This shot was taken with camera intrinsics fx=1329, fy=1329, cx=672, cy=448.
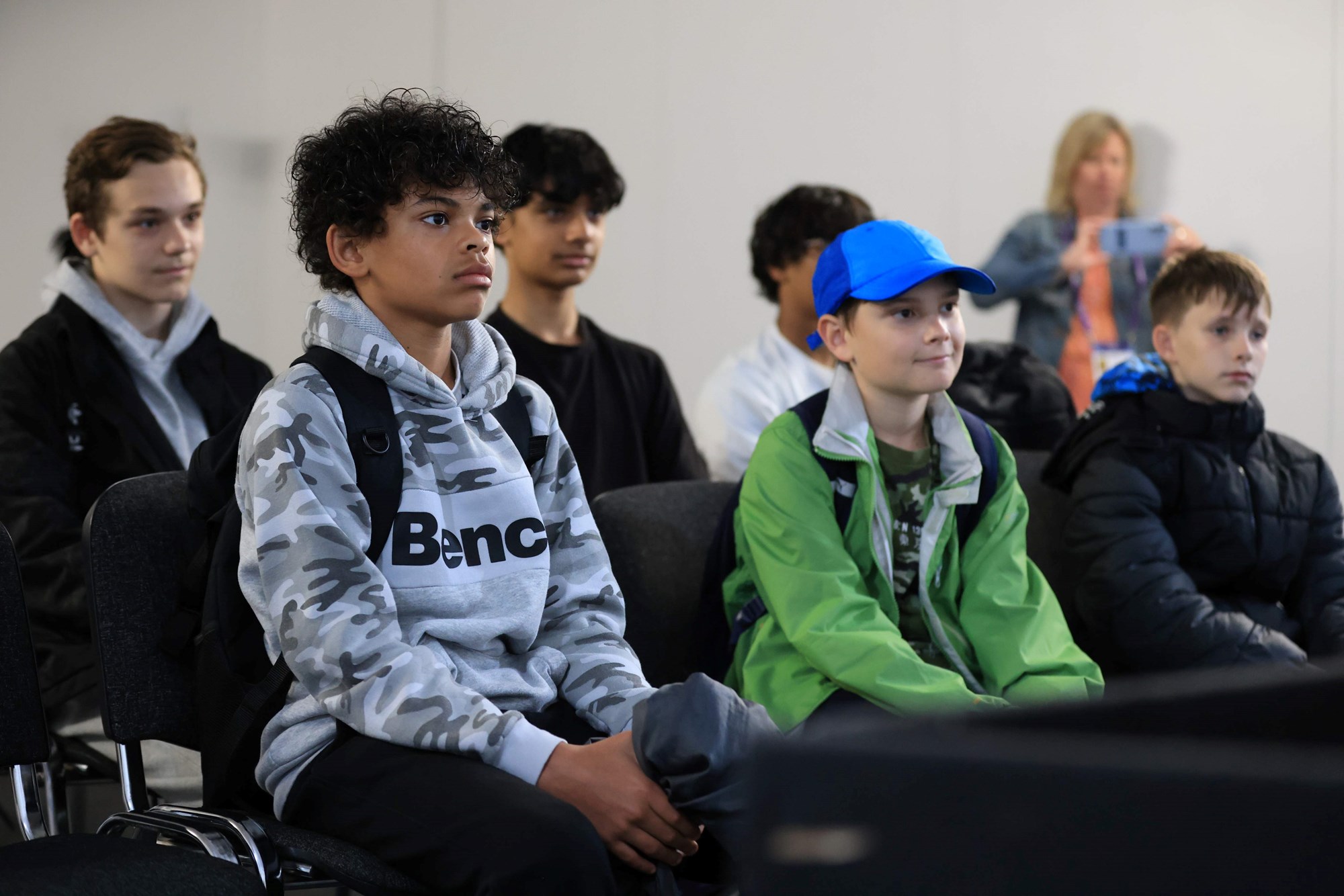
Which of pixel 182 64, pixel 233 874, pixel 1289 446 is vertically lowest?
pixel 233 874

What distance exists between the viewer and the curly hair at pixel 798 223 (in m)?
3.03

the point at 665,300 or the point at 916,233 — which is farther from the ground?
the point at 916,233

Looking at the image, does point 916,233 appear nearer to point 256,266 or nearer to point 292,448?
point 292,448

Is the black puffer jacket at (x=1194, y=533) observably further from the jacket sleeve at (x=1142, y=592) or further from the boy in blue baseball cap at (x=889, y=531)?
the boy in blue baseball cap at (x=889, y=531)

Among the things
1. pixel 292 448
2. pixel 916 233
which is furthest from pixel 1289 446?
pixel 292 448

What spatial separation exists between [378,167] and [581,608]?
61 centimetres

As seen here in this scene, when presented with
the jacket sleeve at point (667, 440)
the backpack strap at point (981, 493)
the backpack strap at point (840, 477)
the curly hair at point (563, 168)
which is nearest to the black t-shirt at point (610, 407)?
the jacket sleeve at point (667, 440)

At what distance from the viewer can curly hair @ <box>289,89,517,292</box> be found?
167 centimetres

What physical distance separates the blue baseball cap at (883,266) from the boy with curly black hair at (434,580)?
546 millimetres

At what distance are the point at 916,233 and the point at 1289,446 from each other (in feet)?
3.06

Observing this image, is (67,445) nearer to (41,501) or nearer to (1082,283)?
(41,501)

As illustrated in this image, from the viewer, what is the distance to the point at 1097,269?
443 cm

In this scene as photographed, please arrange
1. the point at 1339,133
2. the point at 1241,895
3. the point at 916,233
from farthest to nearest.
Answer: the point at 1339,133 → the point at 916,233 → the point at 1241,895

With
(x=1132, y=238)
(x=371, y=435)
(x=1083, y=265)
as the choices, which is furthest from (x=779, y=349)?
(x=1132, y=238)
